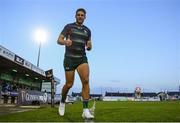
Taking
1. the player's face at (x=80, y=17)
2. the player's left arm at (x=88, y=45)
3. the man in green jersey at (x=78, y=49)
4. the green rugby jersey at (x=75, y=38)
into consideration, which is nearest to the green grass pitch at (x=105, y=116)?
the man in green jersey at (x=78, y=49)

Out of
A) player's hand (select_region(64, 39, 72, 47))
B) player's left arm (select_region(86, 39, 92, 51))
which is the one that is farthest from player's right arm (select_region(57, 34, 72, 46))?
player's left arm (select_region(86, 39, 92, 51))

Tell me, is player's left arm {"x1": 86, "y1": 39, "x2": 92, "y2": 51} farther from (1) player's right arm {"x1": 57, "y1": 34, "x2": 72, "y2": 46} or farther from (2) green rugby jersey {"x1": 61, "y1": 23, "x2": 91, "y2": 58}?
(1) player's right arm {"x1": 57, "y1": 34, "x2": 72, "y2": 46}

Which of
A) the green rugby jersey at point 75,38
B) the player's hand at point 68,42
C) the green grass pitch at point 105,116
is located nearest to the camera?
the player's hand at point 68,42

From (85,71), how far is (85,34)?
86cm

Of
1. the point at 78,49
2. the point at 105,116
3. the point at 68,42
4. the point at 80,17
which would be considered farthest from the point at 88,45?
the point at 105,116

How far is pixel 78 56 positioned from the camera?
7.14 m

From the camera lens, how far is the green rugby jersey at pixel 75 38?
7.11 metres

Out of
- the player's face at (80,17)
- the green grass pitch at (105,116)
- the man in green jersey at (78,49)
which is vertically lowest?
the green grass pitch at (105,116)

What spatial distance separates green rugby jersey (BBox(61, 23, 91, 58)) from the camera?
280 inches

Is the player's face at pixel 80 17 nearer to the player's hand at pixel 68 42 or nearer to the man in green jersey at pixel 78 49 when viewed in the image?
the man in green jersey at pixel 78 49

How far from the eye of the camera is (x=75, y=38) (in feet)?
23.3

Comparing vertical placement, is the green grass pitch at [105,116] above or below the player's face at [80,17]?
below

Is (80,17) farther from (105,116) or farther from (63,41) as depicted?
(105,116)

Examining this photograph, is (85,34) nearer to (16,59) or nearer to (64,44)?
(64,44)
